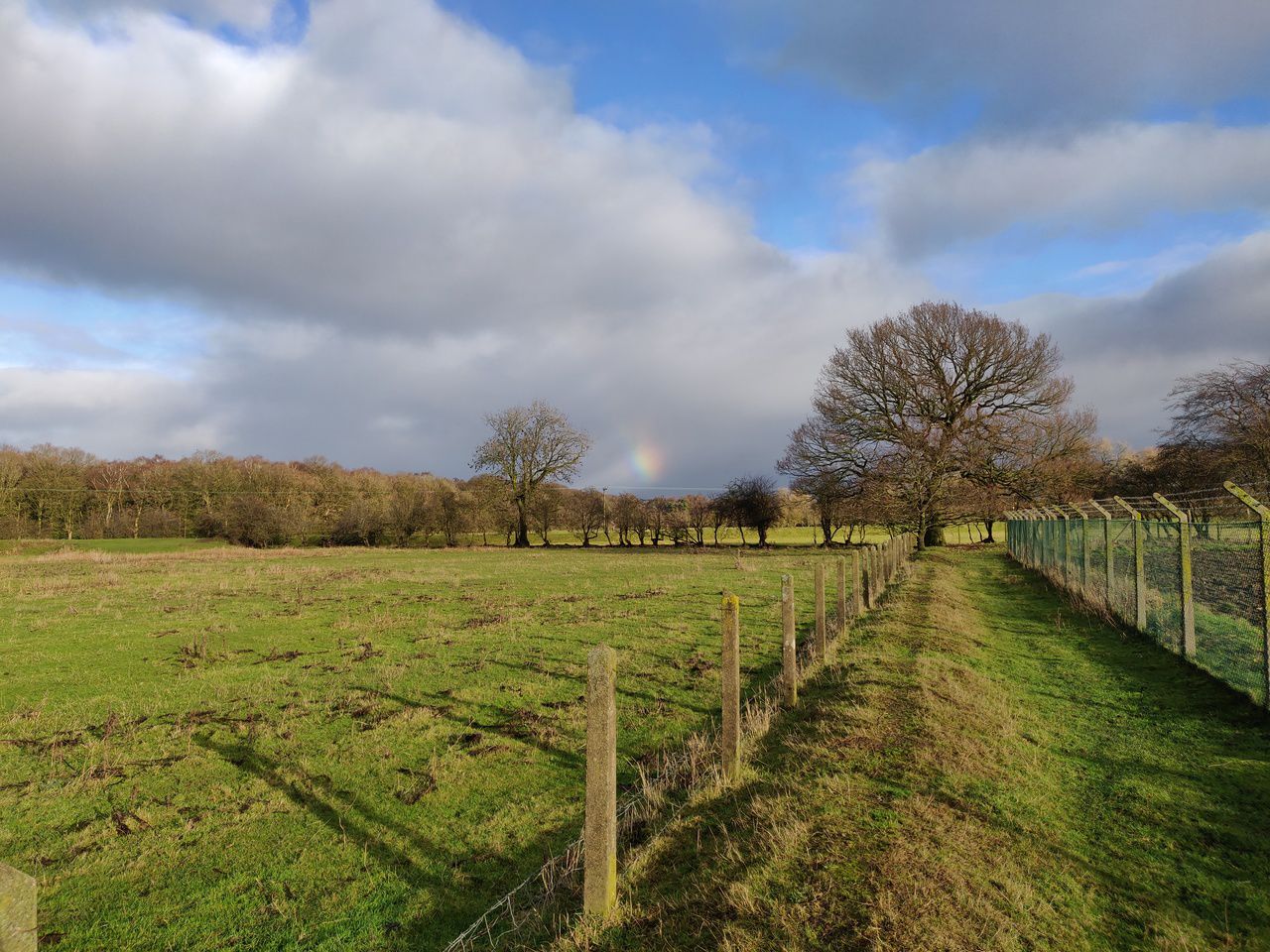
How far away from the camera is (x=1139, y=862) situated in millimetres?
4309

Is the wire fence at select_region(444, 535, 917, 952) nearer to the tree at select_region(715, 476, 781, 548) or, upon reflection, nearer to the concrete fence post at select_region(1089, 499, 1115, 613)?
the concrete fence post at select_region(1089, 499, 1115, 613)

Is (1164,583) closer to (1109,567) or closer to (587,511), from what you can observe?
(1109,567)

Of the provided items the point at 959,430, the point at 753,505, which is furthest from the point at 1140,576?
the point at 753,505

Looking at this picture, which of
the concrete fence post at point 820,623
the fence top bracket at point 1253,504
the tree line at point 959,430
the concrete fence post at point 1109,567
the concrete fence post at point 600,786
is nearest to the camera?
the concrete fence post at point 600,786

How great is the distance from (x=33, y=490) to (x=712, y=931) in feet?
252

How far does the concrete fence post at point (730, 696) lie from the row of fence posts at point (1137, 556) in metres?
5.35

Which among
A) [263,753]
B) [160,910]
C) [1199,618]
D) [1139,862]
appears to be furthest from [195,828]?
[1199,618]

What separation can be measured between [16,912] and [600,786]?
282cm

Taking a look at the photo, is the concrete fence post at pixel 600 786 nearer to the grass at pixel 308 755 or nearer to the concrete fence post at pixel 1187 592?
the grass at pixel 308 755

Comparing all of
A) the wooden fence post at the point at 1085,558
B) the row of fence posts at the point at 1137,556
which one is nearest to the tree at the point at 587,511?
the row of fence posts at the point at 1137,556

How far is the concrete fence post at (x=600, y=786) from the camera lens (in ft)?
12.5

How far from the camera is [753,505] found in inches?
2251

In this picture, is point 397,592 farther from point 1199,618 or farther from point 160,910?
point 1199,618

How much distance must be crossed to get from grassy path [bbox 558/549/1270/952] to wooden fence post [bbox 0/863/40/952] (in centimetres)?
298
